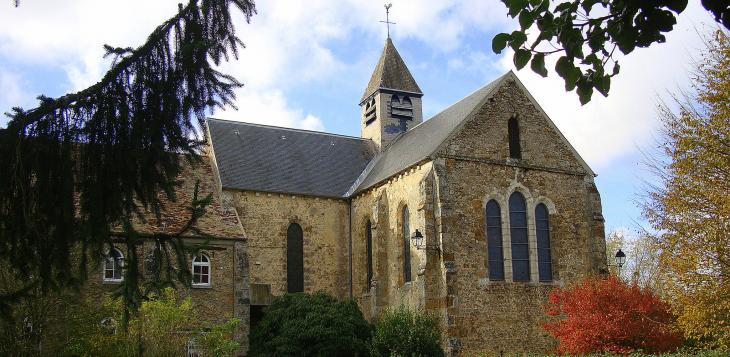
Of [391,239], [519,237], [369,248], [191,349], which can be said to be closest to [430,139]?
[391,239]

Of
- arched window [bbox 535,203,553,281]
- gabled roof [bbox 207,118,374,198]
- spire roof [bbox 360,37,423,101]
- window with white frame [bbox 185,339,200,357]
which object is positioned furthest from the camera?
spire roof [bbox 360,37,423,101]

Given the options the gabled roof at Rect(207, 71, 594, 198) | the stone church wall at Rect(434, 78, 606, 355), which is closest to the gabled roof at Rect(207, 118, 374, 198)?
the gabled roof at Rect(207, 71, 594, 198)

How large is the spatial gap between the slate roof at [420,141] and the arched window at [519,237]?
11.2 ft

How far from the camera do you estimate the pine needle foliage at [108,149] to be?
7.05m

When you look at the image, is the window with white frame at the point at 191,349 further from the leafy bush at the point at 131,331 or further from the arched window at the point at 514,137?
the arched window at the point at 514,137

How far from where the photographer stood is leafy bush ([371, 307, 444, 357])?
2133 centimetres

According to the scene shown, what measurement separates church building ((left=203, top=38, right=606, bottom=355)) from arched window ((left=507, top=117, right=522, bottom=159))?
5 cm

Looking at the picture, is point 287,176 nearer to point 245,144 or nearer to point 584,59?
point 245,144

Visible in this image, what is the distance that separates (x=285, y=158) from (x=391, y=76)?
7.38 metres

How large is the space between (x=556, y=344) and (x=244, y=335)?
10.5m

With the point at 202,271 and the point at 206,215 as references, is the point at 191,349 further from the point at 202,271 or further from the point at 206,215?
the point at 206,215

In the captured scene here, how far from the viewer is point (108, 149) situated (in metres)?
7.27

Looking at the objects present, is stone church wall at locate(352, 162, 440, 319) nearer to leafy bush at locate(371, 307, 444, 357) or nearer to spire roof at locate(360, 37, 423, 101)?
leafy bush at locate(371, 307, 444, 357)

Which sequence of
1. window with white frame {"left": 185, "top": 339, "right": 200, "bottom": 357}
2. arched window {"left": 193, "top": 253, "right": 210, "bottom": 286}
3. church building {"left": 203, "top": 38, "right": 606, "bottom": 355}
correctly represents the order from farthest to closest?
arched window {"left": 193, "top": 253, "right": 210, "bottom": 286}, church building {"left": 203, "top": 38, "right": 606, "bottom": 355}, window with white frame {"left": 185, "top": 339, "right": 200, "bottom": 357}
